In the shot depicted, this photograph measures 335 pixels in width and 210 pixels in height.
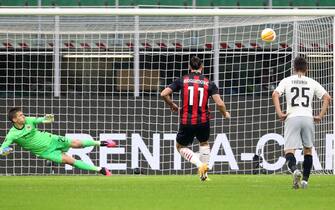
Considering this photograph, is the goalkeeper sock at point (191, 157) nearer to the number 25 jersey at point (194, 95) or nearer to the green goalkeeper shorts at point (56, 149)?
the number 25 jersey at point (194, 95)

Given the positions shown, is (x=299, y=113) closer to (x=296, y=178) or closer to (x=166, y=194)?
(x=296, y=178)

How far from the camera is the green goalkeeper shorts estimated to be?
17219 mm

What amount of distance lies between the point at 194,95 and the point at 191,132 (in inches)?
21.6

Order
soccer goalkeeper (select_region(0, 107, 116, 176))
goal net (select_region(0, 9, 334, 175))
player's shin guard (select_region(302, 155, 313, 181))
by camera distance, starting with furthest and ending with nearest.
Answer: goal net (select_region(0, 9, 334, 175))
soccer goalkeeper (select_region(0, 107, 116, 176))
player's shin guard (select_region(302, 155, 313, 181))

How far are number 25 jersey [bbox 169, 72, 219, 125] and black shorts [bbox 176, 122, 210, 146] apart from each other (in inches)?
2.3

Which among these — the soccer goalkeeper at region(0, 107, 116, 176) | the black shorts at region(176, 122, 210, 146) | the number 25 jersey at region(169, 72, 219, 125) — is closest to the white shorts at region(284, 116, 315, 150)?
the number 25 jersey at region(169, 72, 219, 125)

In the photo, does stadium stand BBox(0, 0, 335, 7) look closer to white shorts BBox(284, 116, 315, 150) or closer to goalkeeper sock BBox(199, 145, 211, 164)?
goalkeeper sock BBox(199, 145, 211, 164)

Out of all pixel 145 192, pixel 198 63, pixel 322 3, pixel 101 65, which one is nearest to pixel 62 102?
pixel 101 65

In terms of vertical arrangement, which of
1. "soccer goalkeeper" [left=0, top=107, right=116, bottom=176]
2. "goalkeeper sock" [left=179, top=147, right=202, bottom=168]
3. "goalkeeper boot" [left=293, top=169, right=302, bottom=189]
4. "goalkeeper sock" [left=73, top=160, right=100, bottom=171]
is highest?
"soccer goalkeeper" [left=0, top=107, right=116, bottom=176]

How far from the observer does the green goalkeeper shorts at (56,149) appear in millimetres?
17219

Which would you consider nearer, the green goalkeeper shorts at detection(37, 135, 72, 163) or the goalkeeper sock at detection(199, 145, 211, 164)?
the goalkeeper sock at detection(199, 145, 211, 164)

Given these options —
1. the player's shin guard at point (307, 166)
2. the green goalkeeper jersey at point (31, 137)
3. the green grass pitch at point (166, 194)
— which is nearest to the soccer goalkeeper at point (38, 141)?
the green goalkeeper jersey at point (31, 137)

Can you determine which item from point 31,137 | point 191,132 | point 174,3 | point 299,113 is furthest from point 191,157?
point 174,3

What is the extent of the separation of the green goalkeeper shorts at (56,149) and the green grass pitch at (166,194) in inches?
41.3
